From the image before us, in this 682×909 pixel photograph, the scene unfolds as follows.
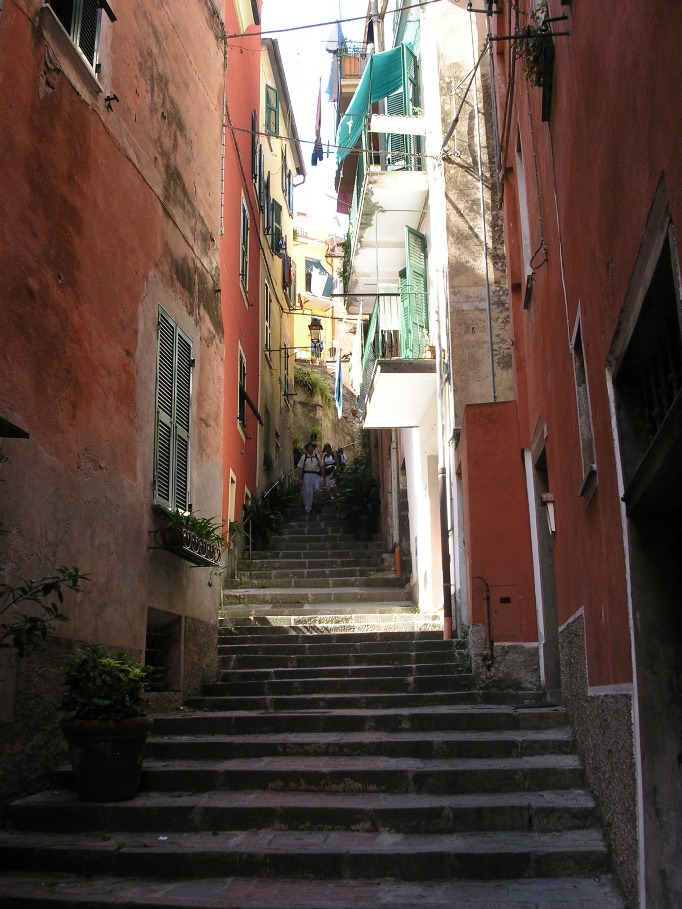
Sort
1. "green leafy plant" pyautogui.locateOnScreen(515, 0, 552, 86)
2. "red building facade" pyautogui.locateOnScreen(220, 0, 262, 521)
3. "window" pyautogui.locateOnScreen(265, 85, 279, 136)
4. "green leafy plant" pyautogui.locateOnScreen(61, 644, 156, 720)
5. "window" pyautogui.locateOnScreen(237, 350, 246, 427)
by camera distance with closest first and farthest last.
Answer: "green leafy plant" pyautogui.locateOnScreen(515, 0, 552, 86) < "green leafy plant" pyautogui.locateOnScreen(61, 644, 156, 720) < "red building facade" pyautogui.locateOnScreen(220, 0, 262, 521) < "window" pyautogui.locateOnScreen(237, 350, 246, 427) < "window" pyautogui.locateOnScreen(265, 85, 279, 136)

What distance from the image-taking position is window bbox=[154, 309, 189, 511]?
326 inches

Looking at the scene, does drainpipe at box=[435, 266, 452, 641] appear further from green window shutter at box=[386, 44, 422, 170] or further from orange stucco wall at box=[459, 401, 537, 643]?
green window shutter at box=[386, 44, 422, 170]

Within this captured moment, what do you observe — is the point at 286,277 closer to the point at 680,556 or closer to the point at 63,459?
the point at 63,459

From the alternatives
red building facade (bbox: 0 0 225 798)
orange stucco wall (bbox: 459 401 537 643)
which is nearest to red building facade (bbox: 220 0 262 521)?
red building facade (bbox: 0 0 225 798)

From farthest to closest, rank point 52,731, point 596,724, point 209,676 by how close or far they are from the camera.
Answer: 1. point 209,676
2. point 52,731
3. point 596,724

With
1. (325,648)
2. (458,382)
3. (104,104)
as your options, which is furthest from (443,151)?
(325,648)

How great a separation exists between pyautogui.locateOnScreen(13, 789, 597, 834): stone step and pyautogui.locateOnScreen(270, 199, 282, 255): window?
18724 mm

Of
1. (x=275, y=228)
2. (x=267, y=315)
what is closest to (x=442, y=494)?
(x=267, y=315)

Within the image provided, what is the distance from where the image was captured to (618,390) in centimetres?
432

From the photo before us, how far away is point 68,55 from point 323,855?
5.63 meters

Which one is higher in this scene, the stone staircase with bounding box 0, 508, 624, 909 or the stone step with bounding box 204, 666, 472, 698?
the stone step with bounding box 204, 666, 472, 698

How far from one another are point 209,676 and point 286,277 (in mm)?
19486

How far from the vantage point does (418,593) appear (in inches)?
516

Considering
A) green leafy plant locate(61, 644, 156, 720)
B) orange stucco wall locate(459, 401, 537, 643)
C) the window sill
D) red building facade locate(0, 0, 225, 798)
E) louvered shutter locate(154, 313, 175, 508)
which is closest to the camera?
green leafy plant locate(61, 644, 156, 720)
